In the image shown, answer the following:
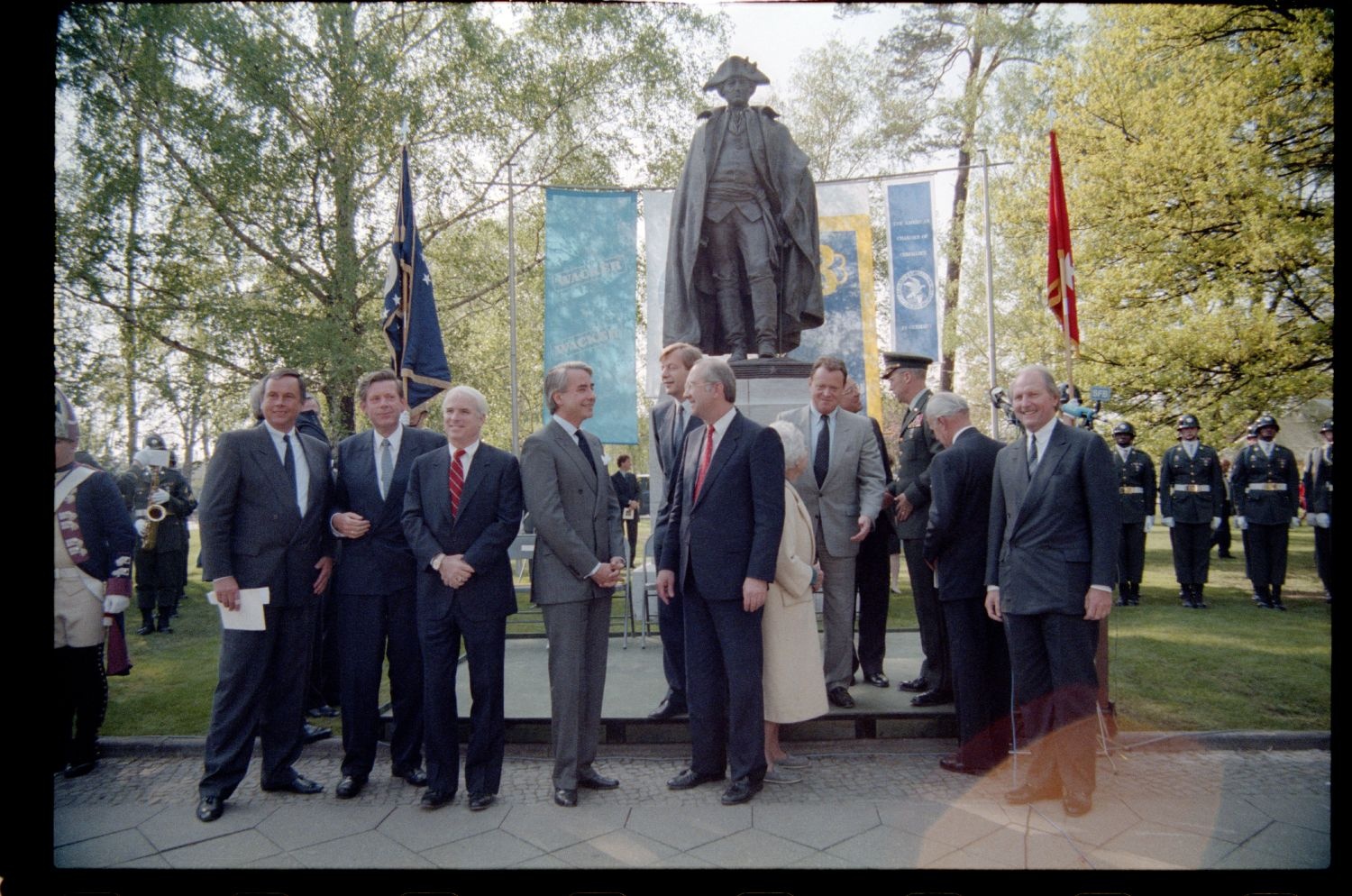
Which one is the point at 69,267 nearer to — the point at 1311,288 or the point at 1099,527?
the point at 1099,527

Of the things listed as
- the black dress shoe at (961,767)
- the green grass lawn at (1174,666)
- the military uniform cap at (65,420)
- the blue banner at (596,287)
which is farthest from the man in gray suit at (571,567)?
the blue banner at (596,287)

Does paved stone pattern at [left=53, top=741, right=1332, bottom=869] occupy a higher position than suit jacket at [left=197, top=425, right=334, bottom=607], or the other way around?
suit jacket at [left=197, top=425, right=334, bottom=607]

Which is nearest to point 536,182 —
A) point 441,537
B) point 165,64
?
point 165,64

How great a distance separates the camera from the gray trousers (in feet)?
13.9

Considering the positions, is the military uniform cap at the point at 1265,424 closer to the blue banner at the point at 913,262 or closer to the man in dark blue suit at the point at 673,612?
the blue banner at the point at 913,262

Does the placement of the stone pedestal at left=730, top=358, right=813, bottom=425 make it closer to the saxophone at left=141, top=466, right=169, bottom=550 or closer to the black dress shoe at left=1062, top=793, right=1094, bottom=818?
the black dress shoe at left=1062, top=793, right=1094, bottom=818

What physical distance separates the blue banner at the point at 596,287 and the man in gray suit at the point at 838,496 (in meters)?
8.39

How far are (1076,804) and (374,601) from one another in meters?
3.52

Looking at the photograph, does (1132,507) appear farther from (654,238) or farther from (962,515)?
(654,238)

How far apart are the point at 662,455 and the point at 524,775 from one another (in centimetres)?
207

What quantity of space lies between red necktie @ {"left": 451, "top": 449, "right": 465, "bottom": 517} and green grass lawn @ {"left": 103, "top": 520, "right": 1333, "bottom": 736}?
2.19 metres

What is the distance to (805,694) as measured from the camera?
4.39m

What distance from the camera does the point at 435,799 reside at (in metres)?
4.16

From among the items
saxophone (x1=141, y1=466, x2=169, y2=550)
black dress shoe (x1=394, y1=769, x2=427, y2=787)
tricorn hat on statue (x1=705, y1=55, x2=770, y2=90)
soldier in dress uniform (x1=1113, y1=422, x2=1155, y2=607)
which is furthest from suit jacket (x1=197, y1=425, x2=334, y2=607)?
soldier in dress uniform (x1=1113, y1=422, x2=1155, y2=607)
